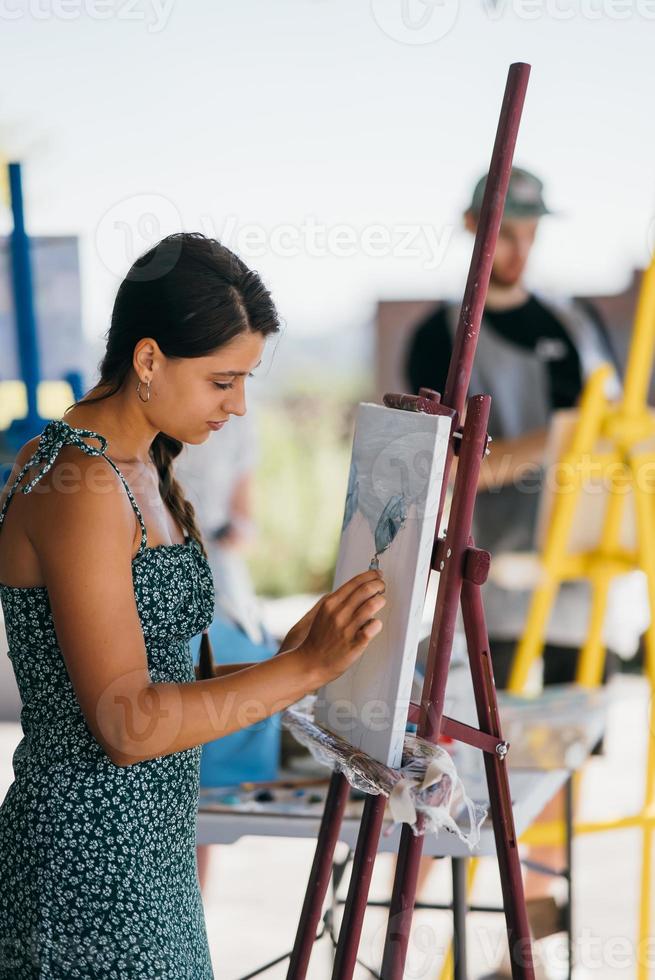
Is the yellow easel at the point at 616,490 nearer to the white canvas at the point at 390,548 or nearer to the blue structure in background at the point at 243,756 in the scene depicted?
the blue structure in background at the point at 243,756

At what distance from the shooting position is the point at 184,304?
1.07m

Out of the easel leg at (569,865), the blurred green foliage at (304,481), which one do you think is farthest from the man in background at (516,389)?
the blurred green foliage at (304,481)

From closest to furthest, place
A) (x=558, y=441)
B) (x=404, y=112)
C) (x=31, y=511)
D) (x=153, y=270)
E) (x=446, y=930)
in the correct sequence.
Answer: (x=31, y=511) < (x=153, y=270) < (x=558, y=441) < (x=446, y=930) < (x=404, y=112)

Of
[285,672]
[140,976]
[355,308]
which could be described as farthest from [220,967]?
[355,308]

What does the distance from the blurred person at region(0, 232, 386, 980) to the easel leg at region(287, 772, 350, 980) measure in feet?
0.47

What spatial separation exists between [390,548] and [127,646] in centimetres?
31

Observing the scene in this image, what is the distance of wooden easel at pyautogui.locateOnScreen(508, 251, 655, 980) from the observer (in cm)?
240

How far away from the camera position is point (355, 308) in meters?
5.14

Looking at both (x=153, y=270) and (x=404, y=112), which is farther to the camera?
(x=404, y=112)

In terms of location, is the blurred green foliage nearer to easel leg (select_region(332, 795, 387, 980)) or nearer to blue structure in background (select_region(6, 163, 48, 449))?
blue structure in background (select_region(6, 163, 48, 449))

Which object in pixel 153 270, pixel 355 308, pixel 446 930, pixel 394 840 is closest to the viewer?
pixel 153 270

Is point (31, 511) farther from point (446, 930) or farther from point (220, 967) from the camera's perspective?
point (446, 930)

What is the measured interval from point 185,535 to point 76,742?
0.28 metres

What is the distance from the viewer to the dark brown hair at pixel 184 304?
42.4 inches
